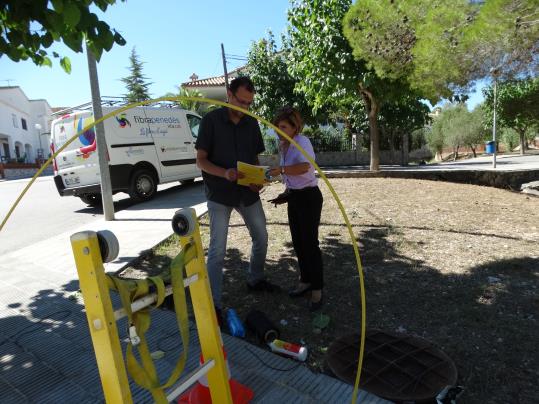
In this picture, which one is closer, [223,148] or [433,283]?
[223,148]

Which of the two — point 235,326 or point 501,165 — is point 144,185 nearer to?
point 235,326

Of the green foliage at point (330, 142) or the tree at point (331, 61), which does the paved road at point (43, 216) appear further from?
the green foliage at point (330, 142)

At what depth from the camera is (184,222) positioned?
1952 millimetres

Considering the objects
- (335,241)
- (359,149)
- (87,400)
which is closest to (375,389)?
(87,400)

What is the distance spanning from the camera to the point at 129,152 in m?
9.27

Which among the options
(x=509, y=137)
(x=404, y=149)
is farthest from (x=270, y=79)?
(x=509, y=137)

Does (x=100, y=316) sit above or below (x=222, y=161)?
below

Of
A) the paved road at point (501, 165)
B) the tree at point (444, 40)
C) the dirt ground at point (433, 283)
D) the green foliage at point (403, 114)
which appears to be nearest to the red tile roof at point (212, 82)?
the green foliage at point (403, 114)

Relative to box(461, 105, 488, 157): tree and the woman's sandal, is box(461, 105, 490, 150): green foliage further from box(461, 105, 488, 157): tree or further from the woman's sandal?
the woman's sandal

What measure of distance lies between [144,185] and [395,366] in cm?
830

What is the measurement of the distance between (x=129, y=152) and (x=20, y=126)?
4641 centimetres

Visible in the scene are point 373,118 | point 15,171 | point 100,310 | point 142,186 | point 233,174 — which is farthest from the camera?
point 15,171

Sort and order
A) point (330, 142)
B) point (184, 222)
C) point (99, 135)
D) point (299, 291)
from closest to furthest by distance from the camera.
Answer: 1. point (184, 222)
2. point (299, 291)
3. point (99, 135)
4. point (330, 142)

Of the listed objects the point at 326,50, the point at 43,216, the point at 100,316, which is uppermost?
the point at 326,50
